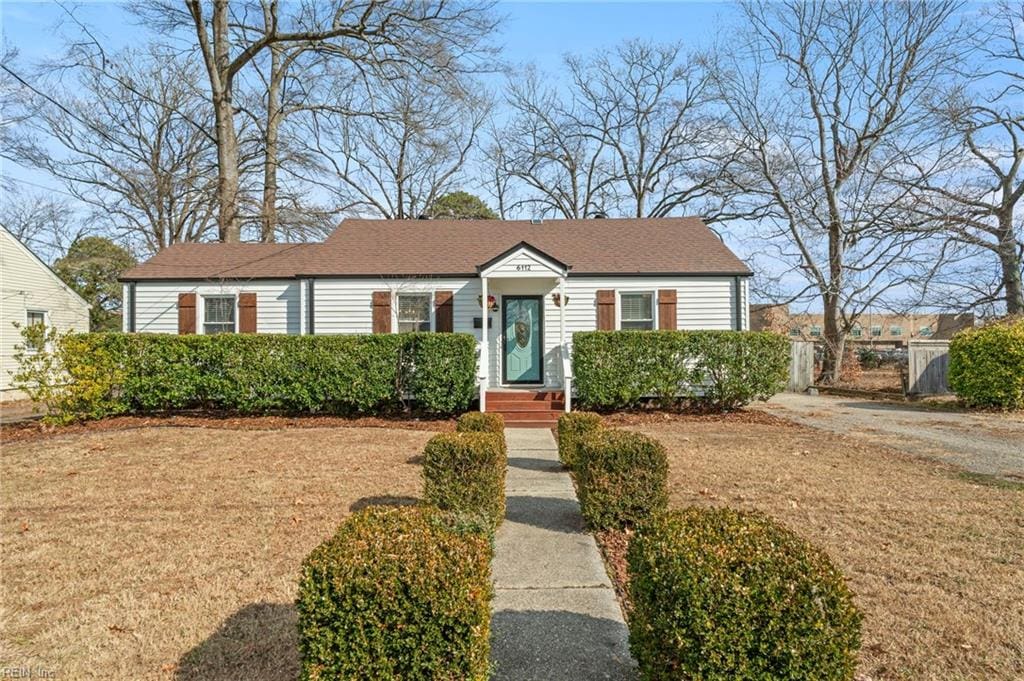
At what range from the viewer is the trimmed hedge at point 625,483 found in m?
4.53

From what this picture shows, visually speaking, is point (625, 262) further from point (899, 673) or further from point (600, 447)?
point (899, 673)

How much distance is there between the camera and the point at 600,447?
15.1ft

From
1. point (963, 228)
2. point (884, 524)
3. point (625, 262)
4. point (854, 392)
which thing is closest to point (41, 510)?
point (884, 524)

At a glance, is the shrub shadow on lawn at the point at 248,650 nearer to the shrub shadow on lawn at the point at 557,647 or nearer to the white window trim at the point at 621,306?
the shrub shadow on lawn at the point at 557,647

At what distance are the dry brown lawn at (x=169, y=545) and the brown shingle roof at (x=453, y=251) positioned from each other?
6.41 m

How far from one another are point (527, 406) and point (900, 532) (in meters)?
7.73

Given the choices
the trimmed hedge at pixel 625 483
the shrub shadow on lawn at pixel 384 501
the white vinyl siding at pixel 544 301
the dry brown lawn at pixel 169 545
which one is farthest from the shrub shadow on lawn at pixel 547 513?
the white vinyl siding at pixel 544 301

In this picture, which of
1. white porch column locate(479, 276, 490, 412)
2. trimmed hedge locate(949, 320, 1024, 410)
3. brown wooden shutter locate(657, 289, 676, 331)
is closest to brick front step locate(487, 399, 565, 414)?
white porch column locate(479, 276, 490, 412)

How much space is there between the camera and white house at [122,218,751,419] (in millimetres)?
13180

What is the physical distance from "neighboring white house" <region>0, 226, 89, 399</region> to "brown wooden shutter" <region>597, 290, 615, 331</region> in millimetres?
16340

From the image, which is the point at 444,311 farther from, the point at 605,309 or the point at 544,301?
the point at 605,309

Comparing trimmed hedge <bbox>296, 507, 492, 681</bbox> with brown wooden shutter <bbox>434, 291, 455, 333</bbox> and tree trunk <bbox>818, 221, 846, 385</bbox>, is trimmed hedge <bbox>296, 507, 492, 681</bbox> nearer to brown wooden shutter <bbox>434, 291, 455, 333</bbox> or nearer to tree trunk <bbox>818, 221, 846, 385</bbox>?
brown wooden shutter <bbox>434, 291, 455, 333</bbox>

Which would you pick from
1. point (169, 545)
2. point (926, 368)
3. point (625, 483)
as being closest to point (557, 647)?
point (625, 483)

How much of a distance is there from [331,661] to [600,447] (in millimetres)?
2944
